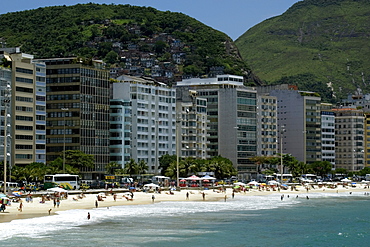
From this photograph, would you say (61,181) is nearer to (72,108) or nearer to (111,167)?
(72,108)

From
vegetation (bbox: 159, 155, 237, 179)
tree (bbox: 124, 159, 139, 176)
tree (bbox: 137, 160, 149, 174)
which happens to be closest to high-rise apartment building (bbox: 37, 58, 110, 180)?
tree (bbox: 124, 159, 139, 176)

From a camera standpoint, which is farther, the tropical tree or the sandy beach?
the tropical tree

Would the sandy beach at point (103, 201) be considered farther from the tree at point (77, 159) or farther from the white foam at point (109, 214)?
the tree at point (77, 159)

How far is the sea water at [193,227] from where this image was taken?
75.2 m

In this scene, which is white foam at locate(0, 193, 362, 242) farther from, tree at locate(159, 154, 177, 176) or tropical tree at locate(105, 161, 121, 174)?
tree at locate(159, 154, 177, 176)

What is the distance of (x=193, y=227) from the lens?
88312 millimetres

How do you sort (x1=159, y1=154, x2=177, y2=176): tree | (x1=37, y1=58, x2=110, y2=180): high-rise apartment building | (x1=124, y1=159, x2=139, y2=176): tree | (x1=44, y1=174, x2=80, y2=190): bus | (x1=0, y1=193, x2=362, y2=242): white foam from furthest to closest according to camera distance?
(x1=159, y1=154, x2=177, y2=176): tree
(x1=124, y1=159, x2=139, y2=176): tree
(x1=37, y1=58, x2=110, y2=180): high-rise apartment building
(x1=44, y1=174, x2=80, y2=190): bus
(x1=0, y1=193, x2=362, y2=242): white foam

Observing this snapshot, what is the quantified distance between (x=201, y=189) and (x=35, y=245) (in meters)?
101

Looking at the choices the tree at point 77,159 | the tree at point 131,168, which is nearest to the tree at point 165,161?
the tree at point 131,168

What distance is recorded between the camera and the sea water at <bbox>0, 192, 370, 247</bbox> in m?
75.2

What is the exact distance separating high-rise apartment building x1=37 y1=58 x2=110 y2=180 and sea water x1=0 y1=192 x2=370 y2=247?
59.9m

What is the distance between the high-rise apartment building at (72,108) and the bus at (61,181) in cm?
2776

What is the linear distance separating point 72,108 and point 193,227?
95778 mm

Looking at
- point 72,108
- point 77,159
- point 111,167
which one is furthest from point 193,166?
point 72,108
